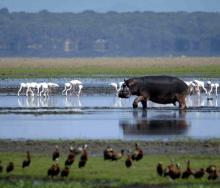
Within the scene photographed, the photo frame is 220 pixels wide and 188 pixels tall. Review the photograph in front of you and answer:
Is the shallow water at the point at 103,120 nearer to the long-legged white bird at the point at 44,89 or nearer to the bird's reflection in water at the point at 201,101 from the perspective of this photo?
the bird's reflection in water at the point at 201,101

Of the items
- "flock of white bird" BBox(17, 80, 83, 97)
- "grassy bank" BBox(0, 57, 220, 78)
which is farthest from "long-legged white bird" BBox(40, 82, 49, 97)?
"grassy bank" BBox(0, 57, 220, 78)

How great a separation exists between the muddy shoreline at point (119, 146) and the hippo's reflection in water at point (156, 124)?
257 cm

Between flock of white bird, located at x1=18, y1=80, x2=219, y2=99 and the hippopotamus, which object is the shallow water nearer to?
the hippopotamus

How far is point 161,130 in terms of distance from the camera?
99.8 ft

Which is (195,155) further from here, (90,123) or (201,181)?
(90,123)

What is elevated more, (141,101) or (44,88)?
(44,88)

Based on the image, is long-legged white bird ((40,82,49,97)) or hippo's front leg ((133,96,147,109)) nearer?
hippo's front leg ((133,96,147,109))

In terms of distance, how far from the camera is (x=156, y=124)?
32125 mm

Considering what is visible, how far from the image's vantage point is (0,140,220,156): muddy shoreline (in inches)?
1004

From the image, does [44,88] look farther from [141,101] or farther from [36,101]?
[141,101]

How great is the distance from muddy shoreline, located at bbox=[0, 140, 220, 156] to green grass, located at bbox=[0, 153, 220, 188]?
1.12 meters

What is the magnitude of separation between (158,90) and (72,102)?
18.5 ft

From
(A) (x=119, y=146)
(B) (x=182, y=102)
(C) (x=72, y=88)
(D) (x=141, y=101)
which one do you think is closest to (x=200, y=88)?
(C) (x=72, y=88)

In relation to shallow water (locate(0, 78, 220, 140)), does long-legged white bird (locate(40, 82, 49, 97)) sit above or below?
above
